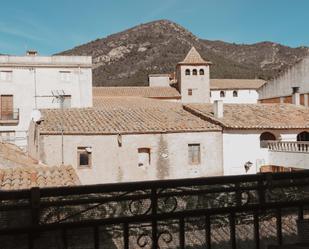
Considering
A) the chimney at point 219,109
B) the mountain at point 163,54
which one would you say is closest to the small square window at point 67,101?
the chimney at point 219,109

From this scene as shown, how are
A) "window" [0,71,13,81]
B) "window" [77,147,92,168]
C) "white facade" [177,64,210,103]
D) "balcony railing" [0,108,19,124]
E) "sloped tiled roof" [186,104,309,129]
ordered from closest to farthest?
"window" [77,147,92,168] < "sloped tiled roof" [186,104,309,129] < "balcony railing" [0,108,19,124] < "window" [0,71,13,81] < "white facade" [177,64,210,103]

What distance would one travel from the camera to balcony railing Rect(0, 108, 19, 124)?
2891 cm

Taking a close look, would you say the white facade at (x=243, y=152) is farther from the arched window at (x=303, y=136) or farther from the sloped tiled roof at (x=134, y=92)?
the sloped tiled roof at (x=134, y=92)

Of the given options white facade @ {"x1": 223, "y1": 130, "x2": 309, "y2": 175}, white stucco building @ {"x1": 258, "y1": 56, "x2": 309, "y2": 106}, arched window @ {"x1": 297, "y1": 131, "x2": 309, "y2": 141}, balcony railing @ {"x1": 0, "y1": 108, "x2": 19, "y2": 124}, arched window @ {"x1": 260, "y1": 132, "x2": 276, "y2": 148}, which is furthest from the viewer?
white stucco building @ {"x1": 258, "y1": 56, "x2": 309, "y2": 106}

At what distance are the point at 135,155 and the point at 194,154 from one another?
294cm

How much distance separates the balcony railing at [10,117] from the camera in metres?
28.9

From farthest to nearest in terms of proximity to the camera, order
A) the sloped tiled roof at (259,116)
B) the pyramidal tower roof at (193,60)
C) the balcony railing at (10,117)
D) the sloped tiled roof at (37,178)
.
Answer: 1. the pyramidal tower roof at (193,60)
2. the balcony railing at (10,117)
3. the sloped tiled roof at (259,116)
4. the sloped tiled roof at (37,178)

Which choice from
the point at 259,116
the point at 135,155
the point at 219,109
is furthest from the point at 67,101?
the point at 259,116

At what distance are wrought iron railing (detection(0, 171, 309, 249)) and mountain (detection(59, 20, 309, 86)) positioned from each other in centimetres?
7398

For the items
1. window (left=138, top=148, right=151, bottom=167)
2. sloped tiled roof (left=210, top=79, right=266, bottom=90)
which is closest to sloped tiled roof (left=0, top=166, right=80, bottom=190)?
window (left=138, top=148, right=151, bottom=167)

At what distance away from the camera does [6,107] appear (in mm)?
29797

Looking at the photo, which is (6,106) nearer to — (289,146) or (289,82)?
(289,146)

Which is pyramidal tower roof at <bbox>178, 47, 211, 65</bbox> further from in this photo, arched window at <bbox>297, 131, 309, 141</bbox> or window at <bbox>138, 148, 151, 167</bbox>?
window at <bbox>138, 148, 151, 167</bbox>

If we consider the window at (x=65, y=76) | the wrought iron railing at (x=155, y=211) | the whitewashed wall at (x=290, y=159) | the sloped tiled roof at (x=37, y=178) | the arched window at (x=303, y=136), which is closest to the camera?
the wrought iron railing at (x=155, y=211)
